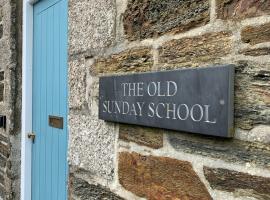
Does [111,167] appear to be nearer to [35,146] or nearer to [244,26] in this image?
[244,26]

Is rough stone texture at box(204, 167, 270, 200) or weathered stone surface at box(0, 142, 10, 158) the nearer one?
rough stone texture at box(204, 167, 270, 200)

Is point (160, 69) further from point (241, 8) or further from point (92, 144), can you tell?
point (92, 144)

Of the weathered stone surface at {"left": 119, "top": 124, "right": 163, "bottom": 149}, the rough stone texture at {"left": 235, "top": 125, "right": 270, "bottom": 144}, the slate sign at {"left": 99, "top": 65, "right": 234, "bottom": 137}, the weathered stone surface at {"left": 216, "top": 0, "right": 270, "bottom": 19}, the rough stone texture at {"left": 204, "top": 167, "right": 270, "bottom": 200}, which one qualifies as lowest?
the rough stone texture at {"left": 204, "top": 167, "right": 270, "bottom": 200}

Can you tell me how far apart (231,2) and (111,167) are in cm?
→ 92

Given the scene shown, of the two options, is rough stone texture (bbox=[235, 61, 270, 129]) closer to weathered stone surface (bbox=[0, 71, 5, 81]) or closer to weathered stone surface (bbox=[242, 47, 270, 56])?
weathered stone surface (bbox=[242, 47, 270, 56])

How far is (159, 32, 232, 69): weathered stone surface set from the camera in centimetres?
118

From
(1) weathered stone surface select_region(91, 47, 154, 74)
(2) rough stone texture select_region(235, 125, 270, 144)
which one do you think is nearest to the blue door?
(1) weathered stone surface select_region(91, 47, 154, 74)

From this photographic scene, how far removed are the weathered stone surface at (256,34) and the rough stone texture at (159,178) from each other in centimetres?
46

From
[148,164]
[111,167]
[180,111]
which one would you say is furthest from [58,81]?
[180,111]

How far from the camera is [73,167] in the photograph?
2080 mm

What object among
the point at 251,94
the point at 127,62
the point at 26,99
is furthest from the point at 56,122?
the point at 251,94

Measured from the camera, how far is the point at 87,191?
1.94m

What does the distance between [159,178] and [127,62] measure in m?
0.49

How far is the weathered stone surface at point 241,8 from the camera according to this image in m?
1.06
